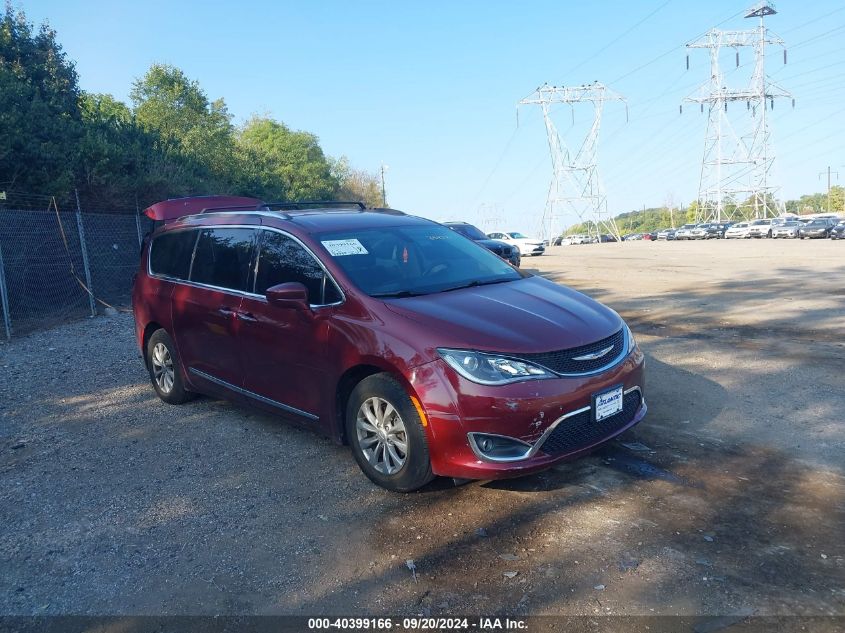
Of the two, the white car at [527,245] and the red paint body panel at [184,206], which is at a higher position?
the red paint body panel at [184,206]

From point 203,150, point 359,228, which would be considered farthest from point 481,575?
point 203,150

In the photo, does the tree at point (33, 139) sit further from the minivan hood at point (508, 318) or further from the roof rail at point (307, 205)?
the minivan hood at point (508, 318)

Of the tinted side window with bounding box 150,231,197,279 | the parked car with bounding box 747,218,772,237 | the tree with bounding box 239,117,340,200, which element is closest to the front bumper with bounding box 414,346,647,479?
the tinted side window with bounding box 150,231,197,279

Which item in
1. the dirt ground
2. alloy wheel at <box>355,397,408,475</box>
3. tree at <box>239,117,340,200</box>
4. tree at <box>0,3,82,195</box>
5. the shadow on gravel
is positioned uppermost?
tree at <box>239,117,340,200</box>

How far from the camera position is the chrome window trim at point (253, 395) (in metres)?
4.76

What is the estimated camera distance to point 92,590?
3.36 meters

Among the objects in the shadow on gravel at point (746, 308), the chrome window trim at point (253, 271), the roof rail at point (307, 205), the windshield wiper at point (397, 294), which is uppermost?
the roof rail at point (307, 205)

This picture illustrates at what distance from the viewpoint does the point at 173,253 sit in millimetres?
6344

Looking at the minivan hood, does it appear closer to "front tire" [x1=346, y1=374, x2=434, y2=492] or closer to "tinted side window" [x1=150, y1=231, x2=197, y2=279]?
"front tire" [x1=346, y1=374, x2=434, y2=492]

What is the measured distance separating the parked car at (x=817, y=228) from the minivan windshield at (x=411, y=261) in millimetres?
45352

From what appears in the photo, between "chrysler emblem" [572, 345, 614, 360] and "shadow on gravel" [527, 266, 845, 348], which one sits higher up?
"chrysler emblem" [572, 345, 614, 360]

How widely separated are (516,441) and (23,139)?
1521cm

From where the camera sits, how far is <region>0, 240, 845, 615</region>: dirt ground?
3.16m

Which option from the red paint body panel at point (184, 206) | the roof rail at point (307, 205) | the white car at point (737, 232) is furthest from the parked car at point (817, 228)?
the roof rail at point (307, 205)
